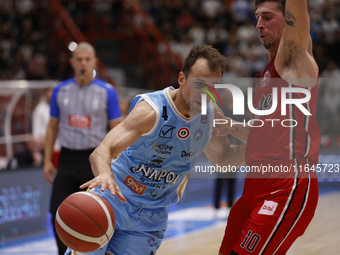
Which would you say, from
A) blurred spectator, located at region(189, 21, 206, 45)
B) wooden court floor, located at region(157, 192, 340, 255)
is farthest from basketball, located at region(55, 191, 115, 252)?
blurred spectator, located at region(189, 21, 206, 45)

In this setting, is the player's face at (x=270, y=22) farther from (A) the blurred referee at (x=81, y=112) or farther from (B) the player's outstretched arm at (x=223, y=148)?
(A) the blurred referee at (x=81, y=112)

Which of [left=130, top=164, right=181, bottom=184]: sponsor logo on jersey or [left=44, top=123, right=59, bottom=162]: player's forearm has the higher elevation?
[left=130, top=164, right=181, bottom=184]: sponsor logo on jersey

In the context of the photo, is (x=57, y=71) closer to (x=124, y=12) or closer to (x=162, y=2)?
(x=124, y=12)

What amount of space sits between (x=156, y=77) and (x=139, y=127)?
11.0 m

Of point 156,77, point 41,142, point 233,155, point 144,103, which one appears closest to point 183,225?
point 41,142

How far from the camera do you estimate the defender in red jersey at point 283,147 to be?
306 cm

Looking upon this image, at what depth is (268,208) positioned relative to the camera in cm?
312

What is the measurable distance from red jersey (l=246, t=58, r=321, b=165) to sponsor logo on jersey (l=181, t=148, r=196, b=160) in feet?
1.58

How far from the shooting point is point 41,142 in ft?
28.0

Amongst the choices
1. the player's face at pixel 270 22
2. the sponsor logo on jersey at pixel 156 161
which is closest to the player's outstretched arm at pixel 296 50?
the player's face at pixel 270 22

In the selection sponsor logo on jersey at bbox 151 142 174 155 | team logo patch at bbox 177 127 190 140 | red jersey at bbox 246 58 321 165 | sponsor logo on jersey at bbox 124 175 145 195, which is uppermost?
red jersey at bbox 246 58 321 165

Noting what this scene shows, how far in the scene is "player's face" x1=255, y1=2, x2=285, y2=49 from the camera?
331cm

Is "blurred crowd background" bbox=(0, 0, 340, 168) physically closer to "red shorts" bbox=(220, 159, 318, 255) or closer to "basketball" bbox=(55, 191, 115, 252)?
"red shorts" bbox=(220, 159, 318, 255)

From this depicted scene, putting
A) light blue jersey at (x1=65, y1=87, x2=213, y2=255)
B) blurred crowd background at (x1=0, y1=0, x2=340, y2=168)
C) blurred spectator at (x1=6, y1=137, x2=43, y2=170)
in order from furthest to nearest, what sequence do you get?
blurred crowd background at (x1=0, y1=0, x2=340, y2=168), blurred spectator at (x1=6, y1=137, x2=43, y2=170), light blue jersey at (x1=65, y1=87, x2=213, y2=255)
